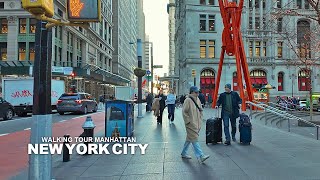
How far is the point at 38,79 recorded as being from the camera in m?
5.14

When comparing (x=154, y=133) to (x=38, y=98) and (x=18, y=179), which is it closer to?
(x=18, y=179)

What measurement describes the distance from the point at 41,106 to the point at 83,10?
166cm

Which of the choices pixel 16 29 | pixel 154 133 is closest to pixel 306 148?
pixel 154 133

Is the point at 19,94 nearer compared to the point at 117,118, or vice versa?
the point at 117,118

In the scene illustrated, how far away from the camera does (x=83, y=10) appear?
504 cm

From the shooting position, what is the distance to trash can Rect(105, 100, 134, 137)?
1070cm

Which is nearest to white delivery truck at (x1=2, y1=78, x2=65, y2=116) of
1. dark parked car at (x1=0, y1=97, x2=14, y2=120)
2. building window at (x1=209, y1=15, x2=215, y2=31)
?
dark parked car at (x1=0, y1=97, x2=14, y2=120)

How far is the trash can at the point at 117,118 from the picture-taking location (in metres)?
10.7

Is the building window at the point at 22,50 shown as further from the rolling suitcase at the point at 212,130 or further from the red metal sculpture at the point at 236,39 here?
the rolling suitcase at the point at 212,130

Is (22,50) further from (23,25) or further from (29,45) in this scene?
(23,25)

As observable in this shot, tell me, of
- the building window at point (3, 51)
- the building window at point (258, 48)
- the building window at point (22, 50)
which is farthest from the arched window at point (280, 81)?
the building window at point (3, 51)

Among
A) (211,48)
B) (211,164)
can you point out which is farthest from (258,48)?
(211,164)

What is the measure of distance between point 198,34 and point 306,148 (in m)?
44.7

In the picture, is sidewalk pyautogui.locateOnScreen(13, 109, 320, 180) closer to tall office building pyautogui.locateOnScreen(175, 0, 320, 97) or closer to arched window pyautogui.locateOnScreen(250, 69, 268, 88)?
tall office building pyautogui.locateOnScreen(175, 0, 320, 97)
